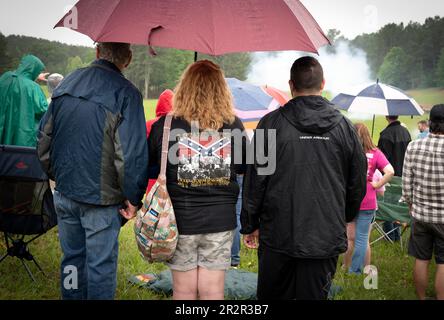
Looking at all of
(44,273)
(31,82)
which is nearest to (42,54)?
(31,82)

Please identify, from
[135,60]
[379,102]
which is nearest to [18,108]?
[379,102]

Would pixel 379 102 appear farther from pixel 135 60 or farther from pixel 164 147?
pixel 135 60

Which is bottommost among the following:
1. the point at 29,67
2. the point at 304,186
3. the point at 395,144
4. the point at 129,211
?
the point at 129,211

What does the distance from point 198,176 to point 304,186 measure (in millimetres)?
646

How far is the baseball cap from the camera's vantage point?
4312mm

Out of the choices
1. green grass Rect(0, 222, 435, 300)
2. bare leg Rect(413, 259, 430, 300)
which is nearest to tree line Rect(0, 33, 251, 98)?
green grass Rect(0, 222, 435, 300)

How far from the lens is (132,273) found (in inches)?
206

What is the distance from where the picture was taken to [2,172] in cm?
432

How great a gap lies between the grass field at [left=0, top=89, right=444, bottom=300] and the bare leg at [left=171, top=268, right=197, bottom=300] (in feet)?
5.60

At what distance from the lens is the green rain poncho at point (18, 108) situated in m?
6.30

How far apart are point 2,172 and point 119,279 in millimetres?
1630

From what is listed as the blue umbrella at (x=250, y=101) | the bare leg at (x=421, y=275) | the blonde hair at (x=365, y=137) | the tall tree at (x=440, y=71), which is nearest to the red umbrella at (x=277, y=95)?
the blue umbrella at (x=250, y=101)

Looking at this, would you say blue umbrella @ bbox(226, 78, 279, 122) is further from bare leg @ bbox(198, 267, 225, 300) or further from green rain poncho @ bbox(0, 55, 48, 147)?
bare leg @ bbox(198, 267, 225, 300)
